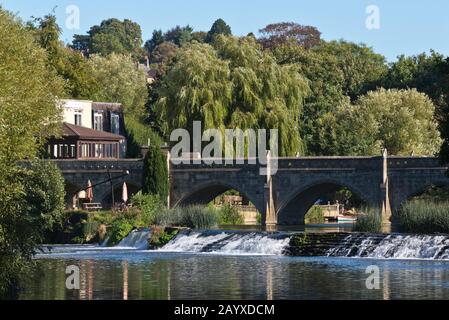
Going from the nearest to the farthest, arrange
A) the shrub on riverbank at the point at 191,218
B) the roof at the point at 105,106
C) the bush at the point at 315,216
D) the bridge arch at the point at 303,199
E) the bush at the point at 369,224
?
the bush at the point at 369,224 < the shrub on riverbank at the point at 191,218 < the bridge arch at the point at 303,199 < the bush at the point at 315,216 < the roof at the point at 105,106

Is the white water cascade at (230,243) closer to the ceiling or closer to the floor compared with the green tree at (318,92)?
closer to the floor

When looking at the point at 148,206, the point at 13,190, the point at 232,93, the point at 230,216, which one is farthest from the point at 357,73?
the point at 13,190

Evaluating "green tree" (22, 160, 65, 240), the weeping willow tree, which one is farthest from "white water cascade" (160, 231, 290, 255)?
the weeping willow tree

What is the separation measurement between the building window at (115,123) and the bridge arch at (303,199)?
26.0 m

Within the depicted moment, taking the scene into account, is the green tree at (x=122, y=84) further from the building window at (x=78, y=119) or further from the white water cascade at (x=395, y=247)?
the white water cascade at (x=395, y=247)

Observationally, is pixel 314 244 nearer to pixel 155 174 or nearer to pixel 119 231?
pixel 119 231

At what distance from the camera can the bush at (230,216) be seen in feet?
304

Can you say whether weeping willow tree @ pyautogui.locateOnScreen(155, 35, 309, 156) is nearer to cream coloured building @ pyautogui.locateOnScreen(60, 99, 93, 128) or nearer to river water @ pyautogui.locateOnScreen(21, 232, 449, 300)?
cream coloured building @ pyautogui.locateOnScreen(60, 99, 93, 128)

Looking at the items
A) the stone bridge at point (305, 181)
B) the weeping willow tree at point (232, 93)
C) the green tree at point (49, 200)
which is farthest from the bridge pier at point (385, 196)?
the green tree at point (49, 200)

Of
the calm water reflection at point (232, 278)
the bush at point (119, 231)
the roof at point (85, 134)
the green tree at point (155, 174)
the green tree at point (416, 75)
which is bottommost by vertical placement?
the calm water reflection at point (232, 278)

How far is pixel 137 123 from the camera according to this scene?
386 ft

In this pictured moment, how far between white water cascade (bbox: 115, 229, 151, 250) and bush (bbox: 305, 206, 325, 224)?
2446cm
